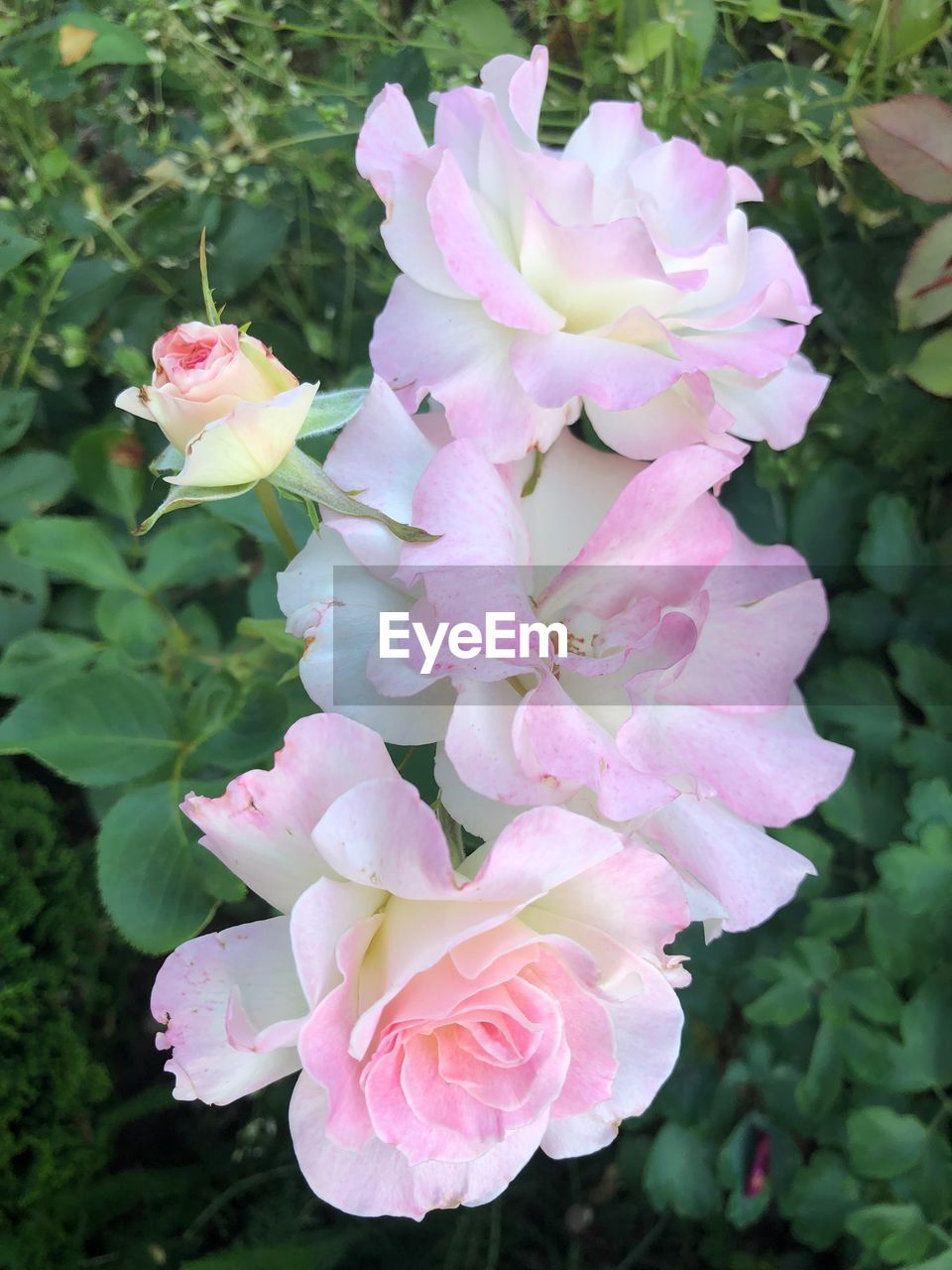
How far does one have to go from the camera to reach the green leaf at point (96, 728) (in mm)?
565

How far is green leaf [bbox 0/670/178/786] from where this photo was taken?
1.85 ft

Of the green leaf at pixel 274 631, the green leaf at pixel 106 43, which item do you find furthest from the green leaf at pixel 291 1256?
the green leaf at pixel 106 43

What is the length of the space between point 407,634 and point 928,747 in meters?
0.55

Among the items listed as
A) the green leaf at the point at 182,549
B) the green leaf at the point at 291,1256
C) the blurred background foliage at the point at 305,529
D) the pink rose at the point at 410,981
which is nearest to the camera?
the pink rose at the point at 410,981

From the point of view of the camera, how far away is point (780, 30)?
2.75 feet

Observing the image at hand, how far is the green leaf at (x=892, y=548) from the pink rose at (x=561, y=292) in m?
0.38

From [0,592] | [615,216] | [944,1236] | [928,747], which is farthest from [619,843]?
[0,592]

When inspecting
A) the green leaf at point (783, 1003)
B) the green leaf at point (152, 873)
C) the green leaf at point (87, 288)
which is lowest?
the green leaf at point (783, 1003)

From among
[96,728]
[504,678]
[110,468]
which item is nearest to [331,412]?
[504,678]

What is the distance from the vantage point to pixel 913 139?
0.59 meters

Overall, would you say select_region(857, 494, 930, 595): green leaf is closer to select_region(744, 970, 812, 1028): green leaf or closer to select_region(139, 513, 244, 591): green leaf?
select_region(744, 970, 812, 1028): green leaf

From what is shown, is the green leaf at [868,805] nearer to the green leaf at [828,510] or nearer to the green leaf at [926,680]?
the green leaf at [926,680]

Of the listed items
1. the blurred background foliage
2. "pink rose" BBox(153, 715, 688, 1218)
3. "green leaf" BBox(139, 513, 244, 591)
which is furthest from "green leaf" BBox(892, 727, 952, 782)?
"green leaf" BBox(139, 513, 244, 591)

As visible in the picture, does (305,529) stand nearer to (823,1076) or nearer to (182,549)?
(182,549)
